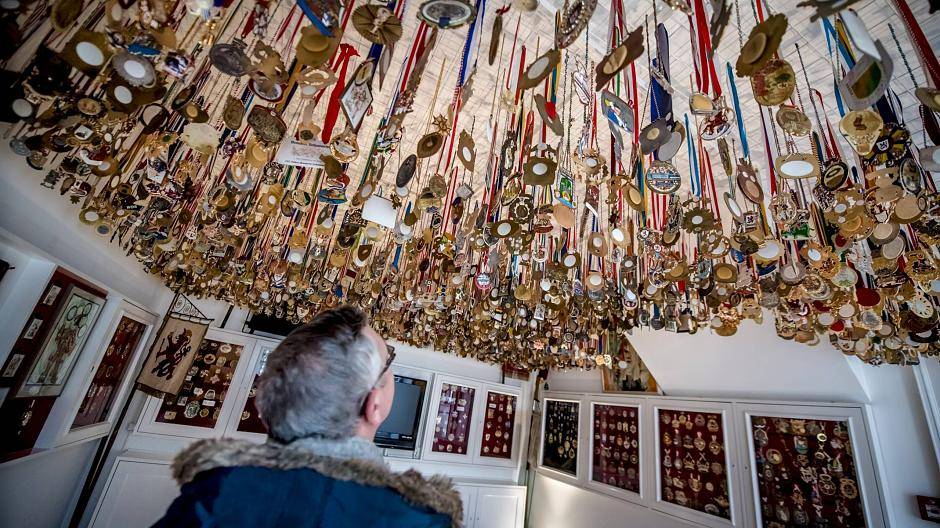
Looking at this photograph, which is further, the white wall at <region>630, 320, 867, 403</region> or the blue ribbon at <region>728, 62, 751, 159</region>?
the white wall at <region>630, 320, 867, 403</region>

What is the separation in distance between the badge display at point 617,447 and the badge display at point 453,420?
2450 mm

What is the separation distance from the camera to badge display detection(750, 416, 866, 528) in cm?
357

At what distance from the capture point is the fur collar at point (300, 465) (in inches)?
31.1

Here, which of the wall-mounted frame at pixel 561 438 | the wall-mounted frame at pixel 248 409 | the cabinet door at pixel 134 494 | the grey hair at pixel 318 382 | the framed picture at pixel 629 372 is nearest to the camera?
the grey hair at pixel 318 382

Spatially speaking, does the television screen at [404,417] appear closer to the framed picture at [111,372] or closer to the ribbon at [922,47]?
the framed picture at [111,372]

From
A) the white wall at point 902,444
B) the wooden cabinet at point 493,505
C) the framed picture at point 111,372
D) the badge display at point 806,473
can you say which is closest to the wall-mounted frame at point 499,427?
the wooden cabinet at point 493,505

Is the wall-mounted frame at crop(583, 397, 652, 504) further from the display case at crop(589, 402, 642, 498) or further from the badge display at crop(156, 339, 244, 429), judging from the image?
the badge display at crop(156, 339, 244, 429)

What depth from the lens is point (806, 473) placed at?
386 centimetres

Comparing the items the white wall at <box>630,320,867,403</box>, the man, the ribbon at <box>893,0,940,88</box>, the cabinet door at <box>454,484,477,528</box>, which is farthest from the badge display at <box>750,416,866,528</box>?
the man

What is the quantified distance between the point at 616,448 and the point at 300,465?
6.42m

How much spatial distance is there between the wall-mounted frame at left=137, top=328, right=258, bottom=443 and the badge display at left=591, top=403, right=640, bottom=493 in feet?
19.4

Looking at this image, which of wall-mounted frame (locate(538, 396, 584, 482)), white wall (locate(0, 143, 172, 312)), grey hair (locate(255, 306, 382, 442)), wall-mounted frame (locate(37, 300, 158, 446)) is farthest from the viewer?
wall-mounted frame (locate(538, 396, 584, 482))

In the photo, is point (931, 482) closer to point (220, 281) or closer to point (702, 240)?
point (702, 240)

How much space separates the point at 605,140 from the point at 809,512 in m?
4.38
